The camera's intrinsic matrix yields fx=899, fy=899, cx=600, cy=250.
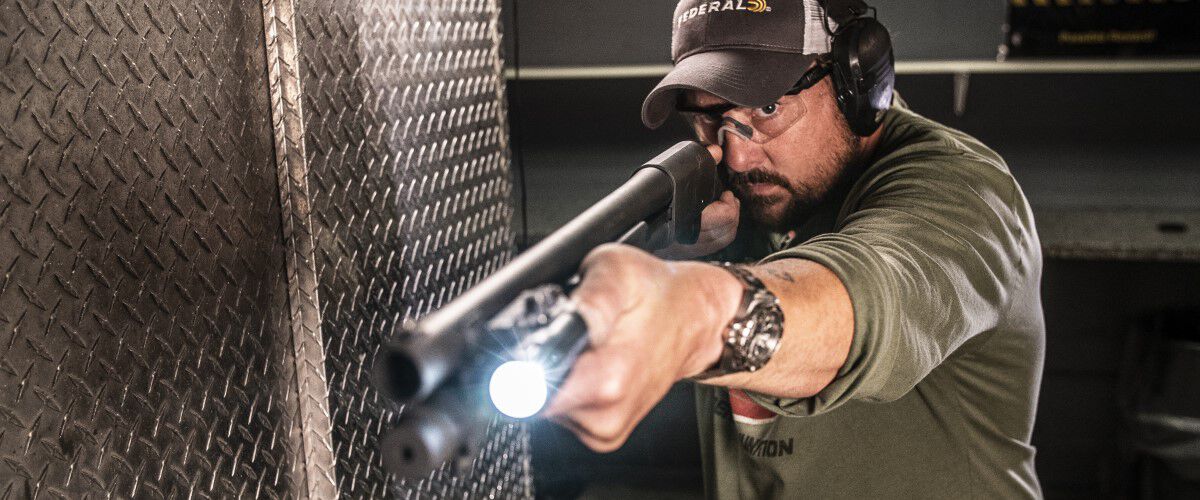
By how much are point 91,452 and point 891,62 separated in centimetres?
131

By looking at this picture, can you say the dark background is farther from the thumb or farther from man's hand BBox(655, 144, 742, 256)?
the thumb

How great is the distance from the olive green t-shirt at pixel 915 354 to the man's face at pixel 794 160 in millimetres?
54

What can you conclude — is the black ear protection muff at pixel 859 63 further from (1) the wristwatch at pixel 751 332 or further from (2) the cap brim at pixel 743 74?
(1) the wristwatch at pixel 751 332

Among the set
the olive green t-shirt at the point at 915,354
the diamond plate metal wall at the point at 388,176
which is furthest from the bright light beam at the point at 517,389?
the diamond plate metal wall at the point at 388,176

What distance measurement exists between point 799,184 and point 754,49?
30 cm

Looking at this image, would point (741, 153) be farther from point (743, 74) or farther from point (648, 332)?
point (648, 332)

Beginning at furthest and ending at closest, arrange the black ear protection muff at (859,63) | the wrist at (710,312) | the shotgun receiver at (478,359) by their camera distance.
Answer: the black ear protection muff at (859,63) < the wrist at (710,312) < the shotgun receiver at (478,359)

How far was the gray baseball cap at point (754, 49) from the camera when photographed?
1422 mm

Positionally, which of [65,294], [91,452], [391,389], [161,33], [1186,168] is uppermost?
[161,33]

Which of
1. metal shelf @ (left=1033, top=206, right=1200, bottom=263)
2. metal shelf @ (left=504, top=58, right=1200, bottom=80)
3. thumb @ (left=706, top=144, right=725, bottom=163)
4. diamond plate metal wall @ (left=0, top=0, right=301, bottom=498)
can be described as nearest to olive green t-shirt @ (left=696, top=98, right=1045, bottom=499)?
thumb @ (left=706, top=144, right=725, bottom=163)

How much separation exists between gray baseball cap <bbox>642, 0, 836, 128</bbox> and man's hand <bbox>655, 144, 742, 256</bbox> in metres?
0.14

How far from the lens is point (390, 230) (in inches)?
57.8

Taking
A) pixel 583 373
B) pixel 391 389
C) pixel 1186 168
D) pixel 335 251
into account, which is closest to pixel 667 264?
pixel 583 373

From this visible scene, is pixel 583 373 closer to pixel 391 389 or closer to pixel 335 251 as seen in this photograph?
pixel 391 389
